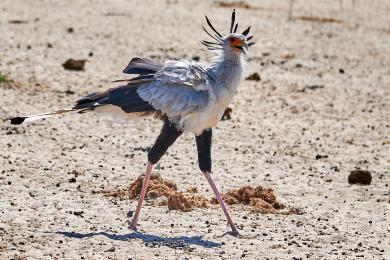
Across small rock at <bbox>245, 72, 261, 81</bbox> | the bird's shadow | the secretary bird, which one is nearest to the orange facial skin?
the secretary bird

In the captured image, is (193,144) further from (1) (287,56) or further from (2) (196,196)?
(1) (287,56)

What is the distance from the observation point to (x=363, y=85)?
48.5ft

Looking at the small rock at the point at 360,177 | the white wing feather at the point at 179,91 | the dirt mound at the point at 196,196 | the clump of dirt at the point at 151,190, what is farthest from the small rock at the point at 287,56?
the white wing feather at the point at 179,91

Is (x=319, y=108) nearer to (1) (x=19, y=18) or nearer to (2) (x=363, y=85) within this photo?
(2) (x=363, y=85)

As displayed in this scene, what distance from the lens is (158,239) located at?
6934mm

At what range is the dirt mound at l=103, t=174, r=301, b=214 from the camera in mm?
8062

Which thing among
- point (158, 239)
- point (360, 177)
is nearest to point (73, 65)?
point (360, 177)

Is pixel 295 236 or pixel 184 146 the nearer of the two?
pixel 295 236

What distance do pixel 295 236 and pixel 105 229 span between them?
1475 millimetres

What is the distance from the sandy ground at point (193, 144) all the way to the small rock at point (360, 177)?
0.08 m

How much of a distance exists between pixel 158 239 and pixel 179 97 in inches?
43.3

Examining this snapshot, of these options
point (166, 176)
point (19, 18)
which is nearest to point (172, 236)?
point (166, 176)

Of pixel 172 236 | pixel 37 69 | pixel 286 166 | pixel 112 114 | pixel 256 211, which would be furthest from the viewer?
pixel 37 69

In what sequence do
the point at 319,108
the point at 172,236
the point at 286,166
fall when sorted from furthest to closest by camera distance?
the point at 319,108 < the point at 286,166 < the point at 172,236
